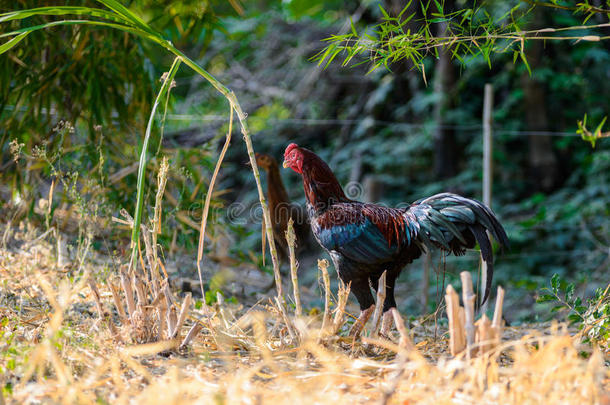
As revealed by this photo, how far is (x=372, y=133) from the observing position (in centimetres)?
781

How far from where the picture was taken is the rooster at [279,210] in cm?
423

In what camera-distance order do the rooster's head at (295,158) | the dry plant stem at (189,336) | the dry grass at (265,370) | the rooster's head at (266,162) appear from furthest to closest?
1. the rooster's head at (266,162)
2. the rooster's head at (295,158)
3. the dry plant stem at (189,336)
4. the dry grass at (265,370)

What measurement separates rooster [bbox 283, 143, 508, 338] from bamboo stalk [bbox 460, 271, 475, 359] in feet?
2.43

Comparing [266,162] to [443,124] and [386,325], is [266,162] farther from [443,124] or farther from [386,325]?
[443,124]

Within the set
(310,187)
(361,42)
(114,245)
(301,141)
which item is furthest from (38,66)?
(301,141)

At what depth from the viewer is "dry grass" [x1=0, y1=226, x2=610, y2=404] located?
1.70 metres

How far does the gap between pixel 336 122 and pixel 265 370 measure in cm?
390

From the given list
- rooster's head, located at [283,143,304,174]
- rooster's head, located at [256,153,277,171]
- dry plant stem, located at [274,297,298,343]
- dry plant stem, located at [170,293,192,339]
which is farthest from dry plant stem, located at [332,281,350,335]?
rooster's head, located at [256,153,277,171]

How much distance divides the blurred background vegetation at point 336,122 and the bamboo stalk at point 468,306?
2.50 metres

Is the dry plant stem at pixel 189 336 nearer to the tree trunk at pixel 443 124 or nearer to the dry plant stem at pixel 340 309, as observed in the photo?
the dry plant stem at pixel 340 309

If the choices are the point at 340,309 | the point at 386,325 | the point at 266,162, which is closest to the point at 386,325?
the point at 386,325

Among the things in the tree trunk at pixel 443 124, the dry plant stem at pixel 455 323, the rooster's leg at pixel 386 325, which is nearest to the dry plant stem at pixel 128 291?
the rooster's leg at pixel 386 325

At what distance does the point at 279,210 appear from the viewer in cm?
424

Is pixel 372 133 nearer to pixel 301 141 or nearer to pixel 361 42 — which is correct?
pixel 301 141
